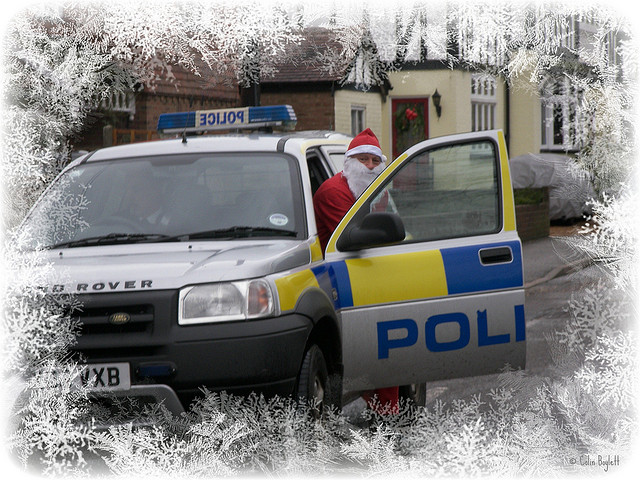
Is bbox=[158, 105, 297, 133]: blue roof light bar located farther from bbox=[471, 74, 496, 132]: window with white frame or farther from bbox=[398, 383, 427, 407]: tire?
bbox=[471, 74, 496, 132]: window with white frame

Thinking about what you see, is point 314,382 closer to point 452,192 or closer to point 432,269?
point 432,269

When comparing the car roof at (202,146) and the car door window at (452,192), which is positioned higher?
the car roof at (202,146)

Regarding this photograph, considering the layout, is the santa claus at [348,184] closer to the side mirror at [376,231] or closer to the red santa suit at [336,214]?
the red santa suit at [336,214]

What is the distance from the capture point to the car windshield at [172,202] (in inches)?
220

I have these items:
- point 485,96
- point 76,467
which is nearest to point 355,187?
point 76,467

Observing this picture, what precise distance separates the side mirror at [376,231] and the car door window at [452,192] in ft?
1.19

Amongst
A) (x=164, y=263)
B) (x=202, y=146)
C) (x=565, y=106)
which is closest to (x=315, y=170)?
(x=202, y=146)

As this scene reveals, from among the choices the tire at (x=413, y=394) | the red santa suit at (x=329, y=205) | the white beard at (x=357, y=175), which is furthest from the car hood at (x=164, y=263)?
the tire at (x=413, y=394)

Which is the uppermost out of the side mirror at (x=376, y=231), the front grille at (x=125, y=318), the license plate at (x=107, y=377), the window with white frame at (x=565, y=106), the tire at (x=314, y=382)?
the window with white frame at (x=565, y=106)

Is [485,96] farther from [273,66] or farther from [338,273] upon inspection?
[338,273]

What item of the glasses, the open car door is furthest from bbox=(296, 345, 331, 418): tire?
the glasses

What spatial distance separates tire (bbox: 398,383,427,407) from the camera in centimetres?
657

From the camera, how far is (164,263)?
497cm

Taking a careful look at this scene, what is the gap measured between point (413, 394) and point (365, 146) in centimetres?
176
